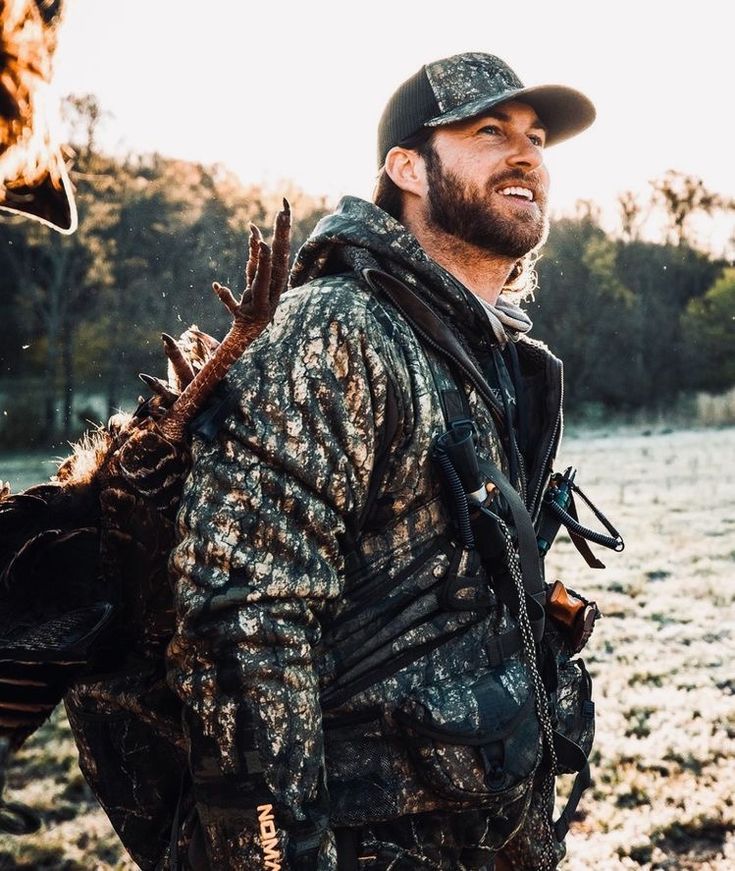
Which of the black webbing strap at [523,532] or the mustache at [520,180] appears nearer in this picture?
the black webbing strap at [523,532]

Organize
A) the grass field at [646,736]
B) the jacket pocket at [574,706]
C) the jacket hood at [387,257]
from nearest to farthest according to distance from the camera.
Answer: the jacket hood at [387,257] → the jacket pocket at [574,706] → the grass field at [646,736]

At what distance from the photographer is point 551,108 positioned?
2.98 meters

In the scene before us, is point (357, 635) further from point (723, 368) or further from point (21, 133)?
point (723, 368)

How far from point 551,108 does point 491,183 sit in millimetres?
380

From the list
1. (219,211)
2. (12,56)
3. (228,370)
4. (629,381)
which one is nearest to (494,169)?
(228,370)

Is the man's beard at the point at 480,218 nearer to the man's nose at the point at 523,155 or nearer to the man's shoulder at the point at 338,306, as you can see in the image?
the man's nose at the point at 523,155

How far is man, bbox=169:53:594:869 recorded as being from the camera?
81.1 inches

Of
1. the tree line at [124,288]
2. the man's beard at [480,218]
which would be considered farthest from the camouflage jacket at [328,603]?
the tree line at [124,288]

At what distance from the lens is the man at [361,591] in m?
2.06

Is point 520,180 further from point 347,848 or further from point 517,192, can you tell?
point 347,848

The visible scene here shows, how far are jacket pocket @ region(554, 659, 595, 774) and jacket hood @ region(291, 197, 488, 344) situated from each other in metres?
0.98

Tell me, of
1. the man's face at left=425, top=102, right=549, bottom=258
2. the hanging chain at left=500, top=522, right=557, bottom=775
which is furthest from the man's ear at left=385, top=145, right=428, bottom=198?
the hanging chain at left=500, top=522, right=557, bottom=775

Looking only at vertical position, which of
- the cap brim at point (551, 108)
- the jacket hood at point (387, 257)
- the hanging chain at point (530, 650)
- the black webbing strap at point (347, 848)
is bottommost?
the black webbing strap at point (347, 848)

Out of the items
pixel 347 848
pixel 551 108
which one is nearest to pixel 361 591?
pixel 347 848
